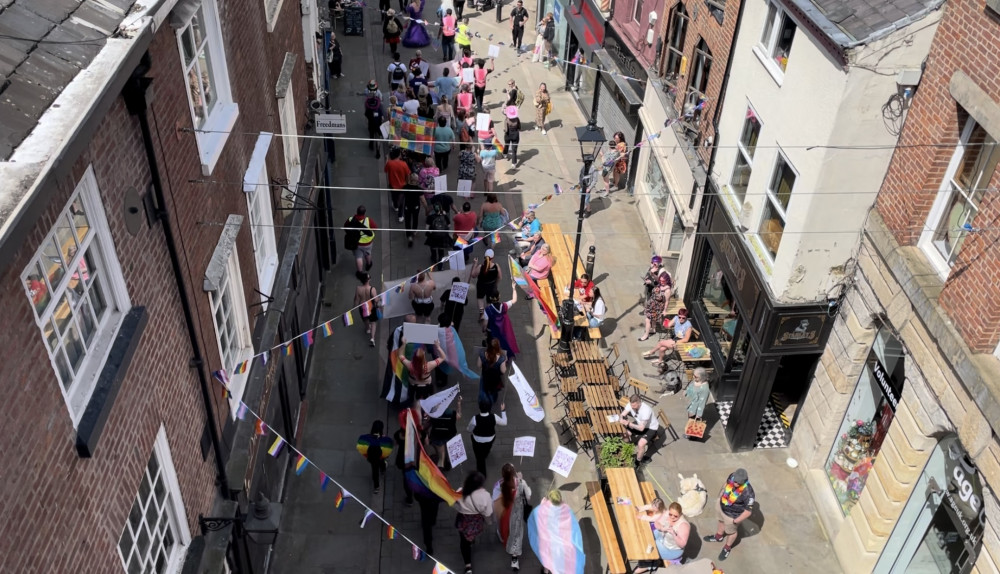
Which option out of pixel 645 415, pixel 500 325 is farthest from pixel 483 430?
pixel 500 325

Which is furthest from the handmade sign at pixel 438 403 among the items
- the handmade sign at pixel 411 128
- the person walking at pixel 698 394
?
the handmade sign at pixel 411 128

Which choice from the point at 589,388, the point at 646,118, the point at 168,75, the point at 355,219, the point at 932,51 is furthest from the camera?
the point at 646,118

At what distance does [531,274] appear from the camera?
1778 cm

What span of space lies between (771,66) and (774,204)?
2.24 metres

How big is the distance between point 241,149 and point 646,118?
11.8 m

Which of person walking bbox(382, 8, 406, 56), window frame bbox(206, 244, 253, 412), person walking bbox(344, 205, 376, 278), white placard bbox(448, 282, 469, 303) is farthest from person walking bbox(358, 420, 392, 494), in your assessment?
person walking bbox(382, 8, 406, 56)

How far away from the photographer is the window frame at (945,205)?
406 inches

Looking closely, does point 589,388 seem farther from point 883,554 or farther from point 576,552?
point 883,554

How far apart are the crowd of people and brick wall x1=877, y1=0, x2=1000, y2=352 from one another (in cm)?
403

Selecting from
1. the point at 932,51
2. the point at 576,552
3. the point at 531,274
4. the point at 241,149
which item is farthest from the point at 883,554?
the point at 241,149

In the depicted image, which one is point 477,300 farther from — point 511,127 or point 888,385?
point 888,385

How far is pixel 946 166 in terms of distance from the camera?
10789 millimetres

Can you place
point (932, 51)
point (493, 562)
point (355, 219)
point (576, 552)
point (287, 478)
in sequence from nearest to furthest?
point (932, 51)
point (576, 552)
point (493, 562)
point (287, 478)
point (355, 219)

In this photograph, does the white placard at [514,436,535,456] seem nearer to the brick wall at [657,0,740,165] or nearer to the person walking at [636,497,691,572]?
the person walking at [636,497,691,572]
